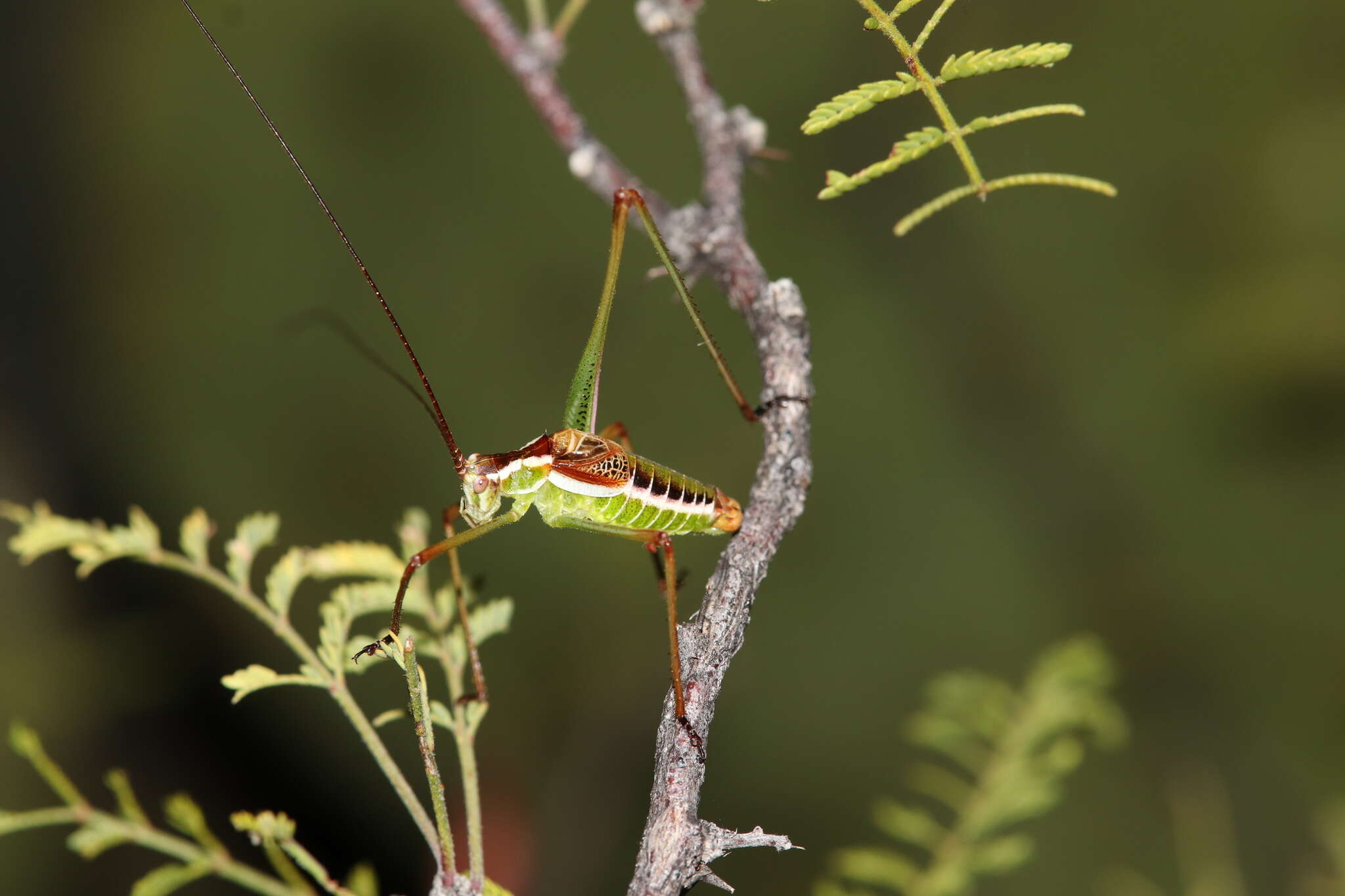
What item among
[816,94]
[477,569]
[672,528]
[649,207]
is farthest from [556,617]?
[816,94]

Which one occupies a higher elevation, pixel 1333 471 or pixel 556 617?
pixel 1333 471

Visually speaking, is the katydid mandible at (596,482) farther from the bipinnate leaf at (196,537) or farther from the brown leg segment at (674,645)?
the bipinnate leaf at (196,537)

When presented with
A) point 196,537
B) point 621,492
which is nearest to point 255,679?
point 196,537

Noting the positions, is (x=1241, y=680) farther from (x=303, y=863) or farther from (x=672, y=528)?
(x=303, y=863)

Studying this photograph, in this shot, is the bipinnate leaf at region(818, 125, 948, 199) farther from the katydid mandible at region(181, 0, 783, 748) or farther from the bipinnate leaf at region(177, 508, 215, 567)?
the bipinnate leaf at region(177, 508, 215, 567)

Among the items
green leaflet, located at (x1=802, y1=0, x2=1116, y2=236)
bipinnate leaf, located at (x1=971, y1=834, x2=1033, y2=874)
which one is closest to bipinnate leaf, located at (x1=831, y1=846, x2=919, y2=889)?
bipinnate leaf, located at (x1=971, y1=834, x2=1033, y2=874)

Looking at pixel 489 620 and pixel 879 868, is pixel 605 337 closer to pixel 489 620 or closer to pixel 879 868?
pixel 489 620
